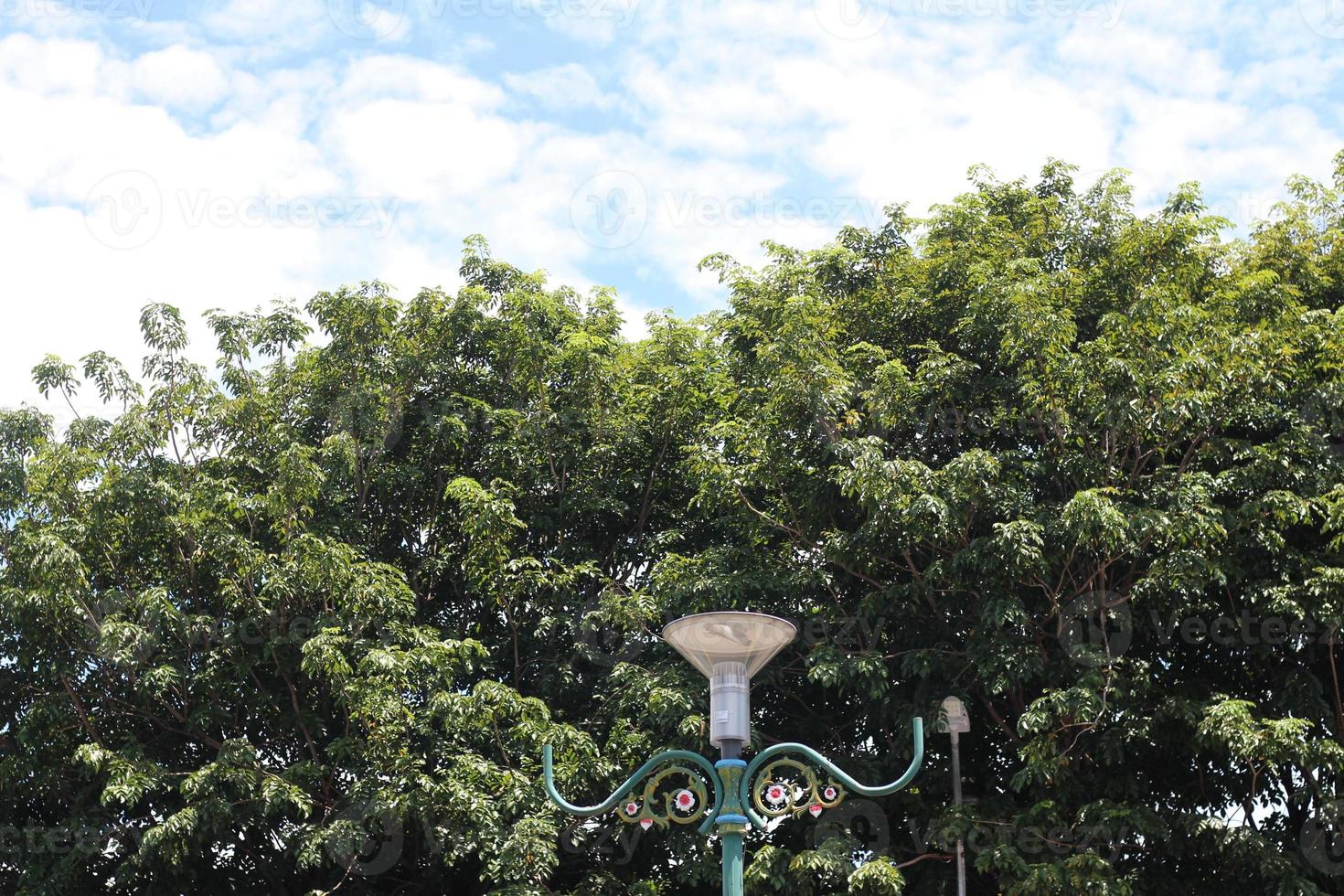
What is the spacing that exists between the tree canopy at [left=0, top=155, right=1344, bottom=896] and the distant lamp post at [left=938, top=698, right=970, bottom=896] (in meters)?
0.24

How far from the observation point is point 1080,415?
12.2m

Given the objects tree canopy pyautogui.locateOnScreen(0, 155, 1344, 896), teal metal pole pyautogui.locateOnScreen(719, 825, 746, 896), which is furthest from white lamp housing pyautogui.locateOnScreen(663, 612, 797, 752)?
tree canopy pyautogui.locateOnScreen(0, 155, 1344, 896)

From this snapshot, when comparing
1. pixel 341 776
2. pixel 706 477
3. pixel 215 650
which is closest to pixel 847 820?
pixel 706 477

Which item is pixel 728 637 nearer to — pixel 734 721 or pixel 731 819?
pixel 734 721

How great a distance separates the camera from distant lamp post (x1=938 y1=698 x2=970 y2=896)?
37.3ft

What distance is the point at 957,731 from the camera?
11.7 metres

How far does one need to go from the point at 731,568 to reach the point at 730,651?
670cm

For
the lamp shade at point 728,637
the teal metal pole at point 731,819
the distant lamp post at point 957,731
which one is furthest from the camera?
the distant lamp post at point 957,731

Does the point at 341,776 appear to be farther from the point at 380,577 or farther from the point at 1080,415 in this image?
the point at 1080,415

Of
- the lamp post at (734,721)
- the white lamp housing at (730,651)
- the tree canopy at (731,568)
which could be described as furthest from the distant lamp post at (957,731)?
the white lamp housing at (730,651)

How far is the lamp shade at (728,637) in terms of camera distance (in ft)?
21.1

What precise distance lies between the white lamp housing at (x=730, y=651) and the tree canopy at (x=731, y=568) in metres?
5.02

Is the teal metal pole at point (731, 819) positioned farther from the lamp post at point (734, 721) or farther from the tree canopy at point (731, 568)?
the tree canopy at point (731, 568)

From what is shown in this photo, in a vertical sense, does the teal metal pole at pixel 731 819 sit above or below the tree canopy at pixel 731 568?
below
